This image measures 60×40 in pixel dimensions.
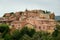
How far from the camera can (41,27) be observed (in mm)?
54531

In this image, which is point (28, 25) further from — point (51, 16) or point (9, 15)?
point (9, 15)

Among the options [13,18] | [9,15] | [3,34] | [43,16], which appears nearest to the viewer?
[3,34]

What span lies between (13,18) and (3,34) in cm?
1497

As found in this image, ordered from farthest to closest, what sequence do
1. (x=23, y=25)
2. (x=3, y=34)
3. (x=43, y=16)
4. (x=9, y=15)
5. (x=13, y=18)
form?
(x=9, y=15), (x=13, y=18), (x=43, y=16), (x=23, y=25), (x=3, y=34)

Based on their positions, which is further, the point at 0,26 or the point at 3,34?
the point at 0,26

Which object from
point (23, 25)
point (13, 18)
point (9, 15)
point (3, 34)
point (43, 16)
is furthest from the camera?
point (9, 15)

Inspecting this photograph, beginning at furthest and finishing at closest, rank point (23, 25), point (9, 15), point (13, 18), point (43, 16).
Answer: point (9, 15) → point (13, 18) → point (43, 16) → point (23, 25)

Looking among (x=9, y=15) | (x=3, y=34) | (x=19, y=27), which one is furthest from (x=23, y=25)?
(x=9, y=15)

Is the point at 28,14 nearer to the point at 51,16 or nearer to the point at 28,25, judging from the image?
the point at 51,16

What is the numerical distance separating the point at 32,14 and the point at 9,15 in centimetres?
1116

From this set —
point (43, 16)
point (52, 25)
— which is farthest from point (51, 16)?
point (52, 25)

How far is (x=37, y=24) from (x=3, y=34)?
18.6ft

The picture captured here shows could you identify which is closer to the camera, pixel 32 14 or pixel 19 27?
pixel 19 27

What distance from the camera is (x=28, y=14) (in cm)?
6425
